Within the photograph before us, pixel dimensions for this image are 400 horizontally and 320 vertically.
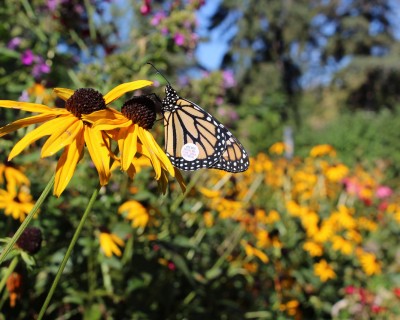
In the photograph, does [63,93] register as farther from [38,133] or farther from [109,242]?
[109,242]

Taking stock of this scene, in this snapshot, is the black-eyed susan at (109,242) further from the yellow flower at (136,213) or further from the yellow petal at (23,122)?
the yellow petal at (23,122)

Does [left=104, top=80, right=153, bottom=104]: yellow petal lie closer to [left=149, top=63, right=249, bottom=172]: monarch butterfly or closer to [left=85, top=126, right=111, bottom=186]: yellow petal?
[left=85, top=126, right=111, bottom=186]: yellow petal

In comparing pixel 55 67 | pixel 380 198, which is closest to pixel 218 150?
pixel 55 67

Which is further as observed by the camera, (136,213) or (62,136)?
(136,213)

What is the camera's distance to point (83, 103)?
1136mm

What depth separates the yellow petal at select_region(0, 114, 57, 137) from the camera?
101cm

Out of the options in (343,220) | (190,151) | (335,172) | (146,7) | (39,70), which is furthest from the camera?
(335,172)

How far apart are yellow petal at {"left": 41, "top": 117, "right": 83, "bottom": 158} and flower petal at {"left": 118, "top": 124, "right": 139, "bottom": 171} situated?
3.9 inches

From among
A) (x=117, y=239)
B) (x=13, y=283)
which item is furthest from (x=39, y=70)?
(x=13, y=283)

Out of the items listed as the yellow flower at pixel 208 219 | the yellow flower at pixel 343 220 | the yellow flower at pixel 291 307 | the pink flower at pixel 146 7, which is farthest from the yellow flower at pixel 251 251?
the pink flower at pixel 146 7

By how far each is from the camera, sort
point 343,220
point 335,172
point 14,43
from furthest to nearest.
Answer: point 335,172 < point 343,220 < point 14,43

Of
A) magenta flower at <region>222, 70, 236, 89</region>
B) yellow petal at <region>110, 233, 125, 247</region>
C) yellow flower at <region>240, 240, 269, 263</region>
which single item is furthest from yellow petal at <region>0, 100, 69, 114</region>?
magenta flower at <region>222, 70, 236, 89</region>

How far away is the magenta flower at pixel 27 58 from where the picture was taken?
260 cm

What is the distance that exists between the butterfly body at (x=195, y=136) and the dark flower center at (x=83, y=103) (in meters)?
0.47
